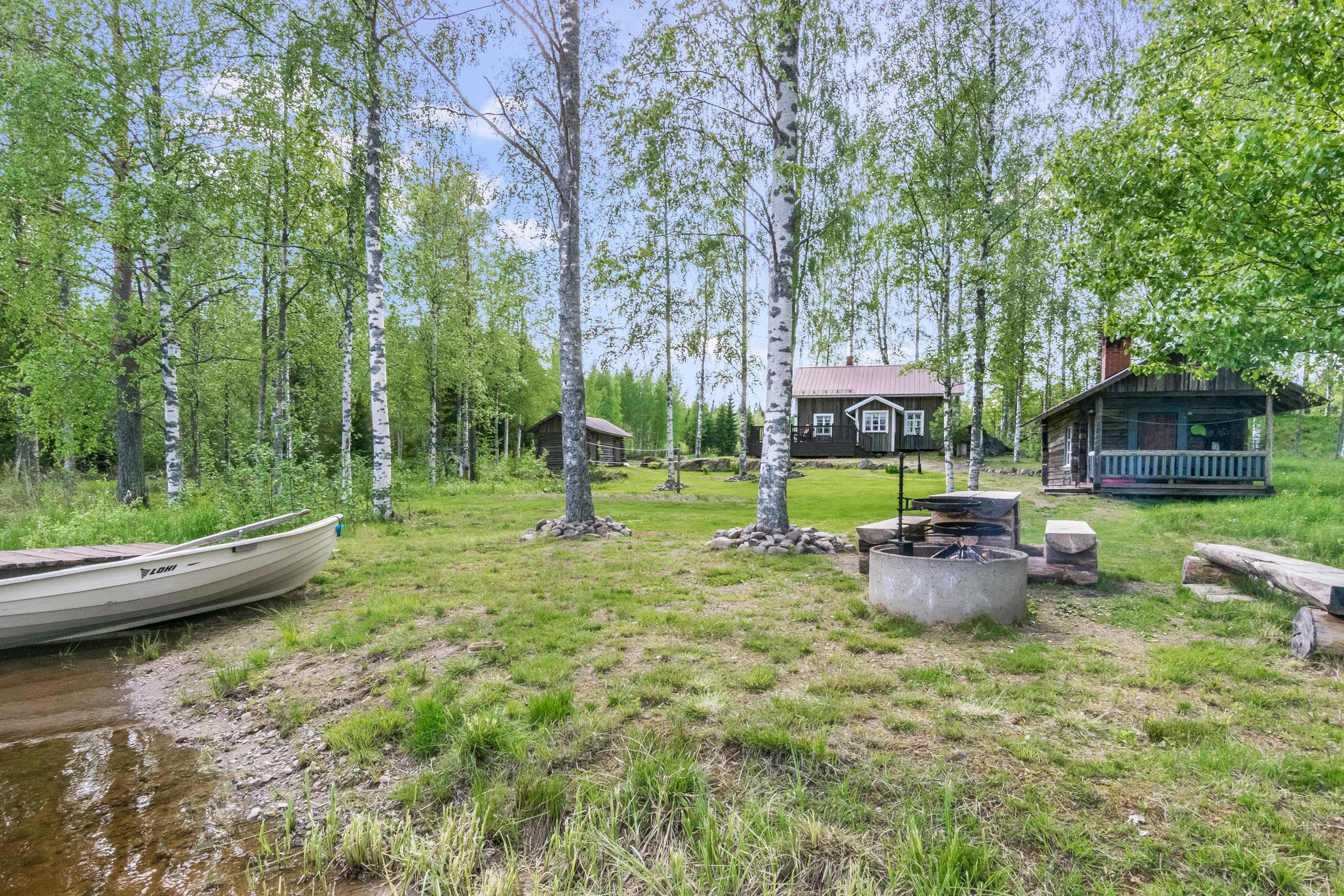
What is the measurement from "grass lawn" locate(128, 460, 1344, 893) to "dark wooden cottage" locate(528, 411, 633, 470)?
26323mm

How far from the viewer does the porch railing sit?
15.3 meters

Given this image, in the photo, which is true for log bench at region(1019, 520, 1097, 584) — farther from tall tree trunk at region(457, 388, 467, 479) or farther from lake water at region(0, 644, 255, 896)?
tall tree trunk at region(457, 388, 467, 479)

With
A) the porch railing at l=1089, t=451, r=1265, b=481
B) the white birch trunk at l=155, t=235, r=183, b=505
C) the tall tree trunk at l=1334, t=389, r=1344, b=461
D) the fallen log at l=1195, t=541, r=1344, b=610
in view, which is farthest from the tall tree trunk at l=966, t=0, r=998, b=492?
the tall tree trunk at l=1334, t=389, r=1344, b=461

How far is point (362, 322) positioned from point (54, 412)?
11866 millimetres

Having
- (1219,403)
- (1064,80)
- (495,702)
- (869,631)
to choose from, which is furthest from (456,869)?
(1219,403)

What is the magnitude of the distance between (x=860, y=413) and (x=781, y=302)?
80.4ft

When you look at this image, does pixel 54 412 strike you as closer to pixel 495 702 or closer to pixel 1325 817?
pixel 495 702

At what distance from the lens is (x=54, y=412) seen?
443 inches

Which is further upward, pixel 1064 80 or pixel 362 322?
pixel 1064 80

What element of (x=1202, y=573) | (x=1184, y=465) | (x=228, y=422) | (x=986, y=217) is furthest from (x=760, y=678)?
(x=228, y=422)

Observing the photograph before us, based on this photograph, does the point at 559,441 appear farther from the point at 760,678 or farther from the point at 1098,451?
the point at 760,678

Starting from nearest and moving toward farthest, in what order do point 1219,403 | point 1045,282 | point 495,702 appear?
1. point 495,702
2. point 1219,403
3. point 1045,282

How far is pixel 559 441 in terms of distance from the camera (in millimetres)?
36344

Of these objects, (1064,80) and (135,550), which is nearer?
(135,550)
